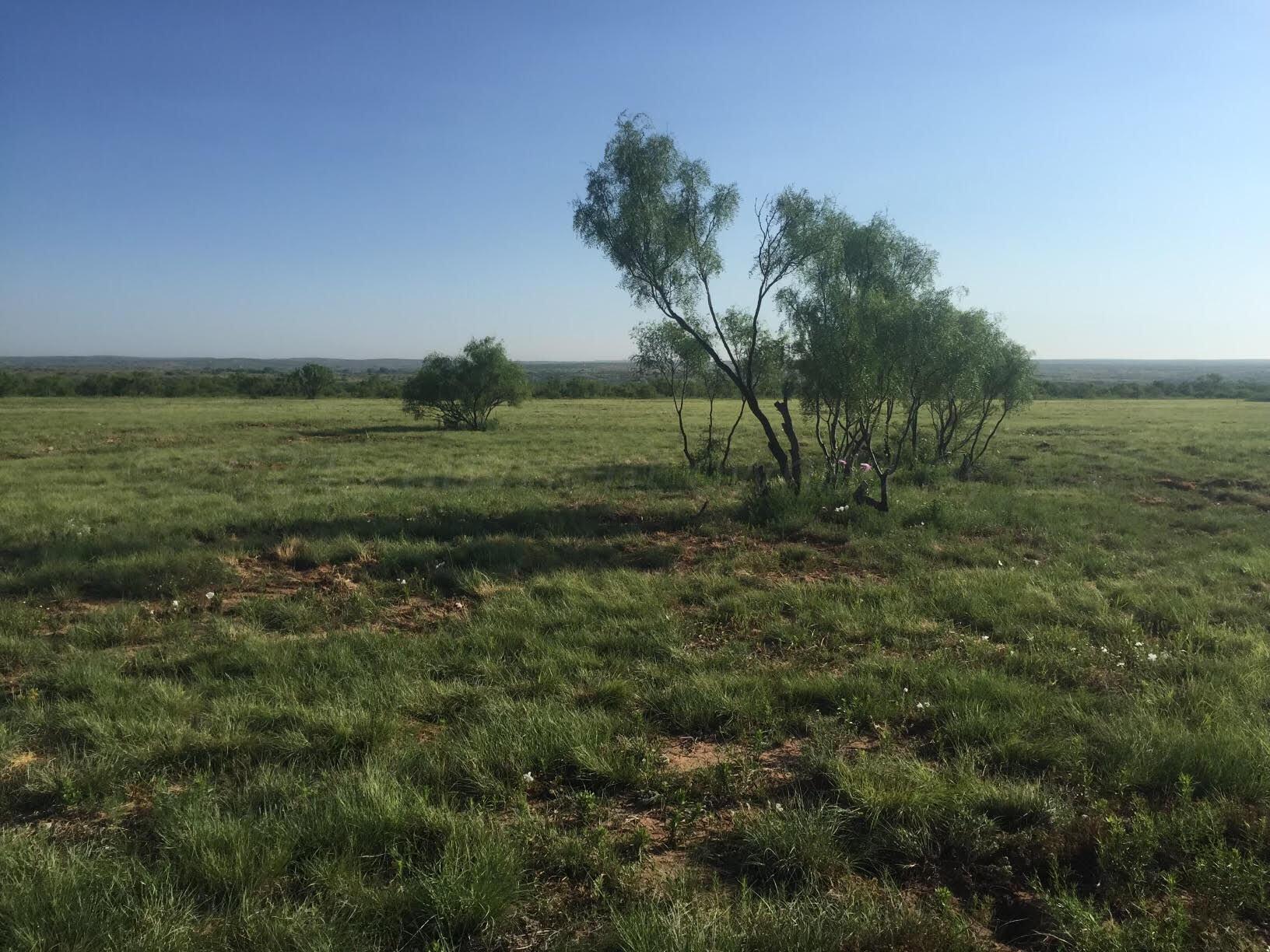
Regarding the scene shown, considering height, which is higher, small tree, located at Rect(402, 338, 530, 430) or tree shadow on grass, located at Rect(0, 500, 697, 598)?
small tree, located at Rect(402, 338, 530, 430)

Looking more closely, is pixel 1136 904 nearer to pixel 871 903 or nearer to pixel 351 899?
pixel 871 903

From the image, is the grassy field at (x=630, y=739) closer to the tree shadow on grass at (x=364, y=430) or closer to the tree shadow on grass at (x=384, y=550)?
the tree shadow on grass at (x=384, y=550)

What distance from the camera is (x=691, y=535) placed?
12461 mm

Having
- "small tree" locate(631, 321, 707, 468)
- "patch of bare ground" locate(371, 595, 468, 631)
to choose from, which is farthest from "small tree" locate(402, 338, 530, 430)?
"patch of bare ground" locate(371, 595, 468, 631)

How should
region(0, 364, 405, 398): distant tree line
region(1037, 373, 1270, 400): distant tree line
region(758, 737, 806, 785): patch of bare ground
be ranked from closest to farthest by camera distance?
region(758, 737, 806, 785): patch of bare ground, region(0, 364, 405, 398): distant tree line, region(1037, 373, 1270, 400): distant tree line

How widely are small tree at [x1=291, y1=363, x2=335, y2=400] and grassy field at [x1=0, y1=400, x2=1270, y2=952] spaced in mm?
75124

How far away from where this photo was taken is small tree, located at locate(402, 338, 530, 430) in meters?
42.3

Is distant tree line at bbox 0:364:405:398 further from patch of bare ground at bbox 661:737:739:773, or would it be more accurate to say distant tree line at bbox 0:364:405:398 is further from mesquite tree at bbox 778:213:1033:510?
patch of bare ground at bbox 661:737:739:773

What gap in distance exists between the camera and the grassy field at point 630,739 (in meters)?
3.31

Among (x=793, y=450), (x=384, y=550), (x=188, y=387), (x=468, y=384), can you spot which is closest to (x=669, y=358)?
(x=793, y=450)

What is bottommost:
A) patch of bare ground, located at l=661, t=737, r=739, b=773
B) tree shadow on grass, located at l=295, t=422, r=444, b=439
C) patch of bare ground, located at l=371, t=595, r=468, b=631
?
patch of bare ground, located at l=661, t=737, r=739, b=773

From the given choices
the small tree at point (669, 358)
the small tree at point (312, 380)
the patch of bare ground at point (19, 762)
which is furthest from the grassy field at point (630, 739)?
the small tree at point (312, 380)

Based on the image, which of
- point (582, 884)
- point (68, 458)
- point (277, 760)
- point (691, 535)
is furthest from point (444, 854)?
point (68, 458)

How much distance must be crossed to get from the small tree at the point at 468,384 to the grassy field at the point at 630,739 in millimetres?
30812
